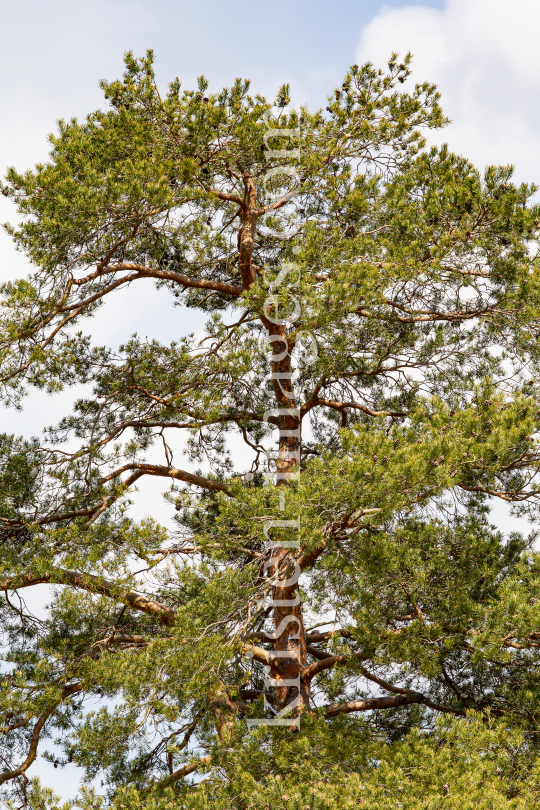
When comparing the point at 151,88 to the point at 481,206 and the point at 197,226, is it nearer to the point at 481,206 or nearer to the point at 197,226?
the point at 197,226

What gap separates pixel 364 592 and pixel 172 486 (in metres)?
2.13

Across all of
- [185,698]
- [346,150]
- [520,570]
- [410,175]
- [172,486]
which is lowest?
[185,698]

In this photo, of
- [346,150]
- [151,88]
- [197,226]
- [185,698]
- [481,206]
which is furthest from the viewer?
[197,226]

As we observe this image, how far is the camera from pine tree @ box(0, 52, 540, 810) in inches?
187

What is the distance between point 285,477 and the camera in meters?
6.00

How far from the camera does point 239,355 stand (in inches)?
238

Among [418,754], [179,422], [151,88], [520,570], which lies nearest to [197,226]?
[151,88]

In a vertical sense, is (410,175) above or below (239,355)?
above

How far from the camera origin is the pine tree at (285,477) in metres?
4.75

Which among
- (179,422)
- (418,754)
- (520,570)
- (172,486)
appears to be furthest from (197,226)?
(418,754)

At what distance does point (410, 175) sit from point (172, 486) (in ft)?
11.1

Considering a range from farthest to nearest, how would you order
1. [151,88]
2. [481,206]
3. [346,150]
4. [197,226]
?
[197,226] → [346,150] → [151,88] → [481,206]

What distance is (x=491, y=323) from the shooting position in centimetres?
651

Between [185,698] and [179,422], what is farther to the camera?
[179,422]
